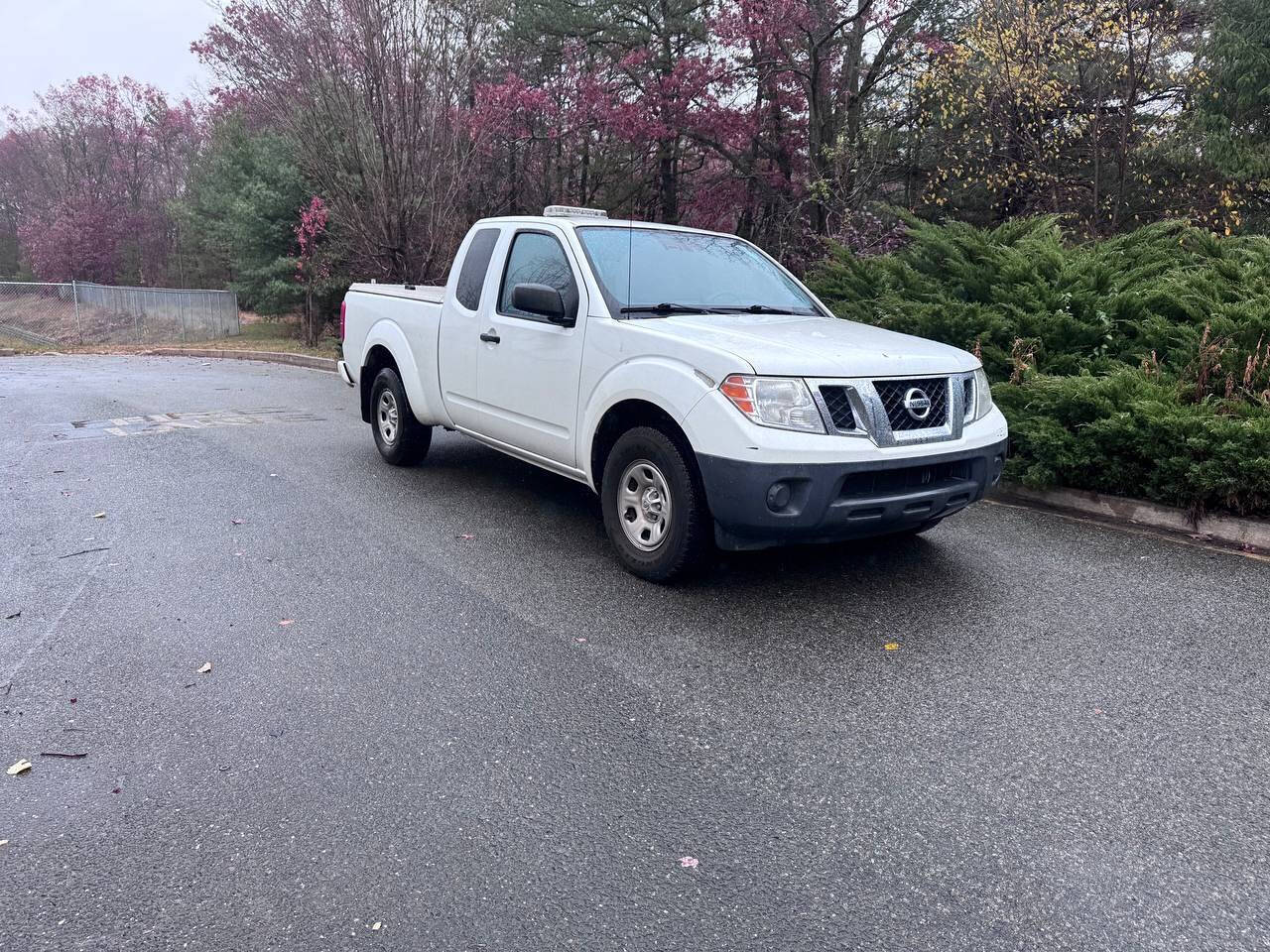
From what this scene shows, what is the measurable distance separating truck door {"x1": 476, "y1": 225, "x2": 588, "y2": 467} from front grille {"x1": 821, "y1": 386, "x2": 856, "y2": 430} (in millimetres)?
1514

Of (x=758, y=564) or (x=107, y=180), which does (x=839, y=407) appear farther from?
(x=107, y=180)

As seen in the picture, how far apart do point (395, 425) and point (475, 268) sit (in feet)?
5.72

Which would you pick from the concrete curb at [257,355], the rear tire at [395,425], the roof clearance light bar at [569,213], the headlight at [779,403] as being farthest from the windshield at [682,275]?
the concrete curb at [257,355]

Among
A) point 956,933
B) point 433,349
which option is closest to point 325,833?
point 956,933

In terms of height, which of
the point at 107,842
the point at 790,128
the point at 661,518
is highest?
the point at 790,128

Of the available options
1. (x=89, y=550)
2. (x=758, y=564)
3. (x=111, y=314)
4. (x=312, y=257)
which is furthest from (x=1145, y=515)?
(x=111, y=314)

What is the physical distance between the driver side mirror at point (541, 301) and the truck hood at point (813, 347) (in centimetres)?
54

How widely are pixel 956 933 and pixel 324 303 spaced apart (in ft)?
73.2

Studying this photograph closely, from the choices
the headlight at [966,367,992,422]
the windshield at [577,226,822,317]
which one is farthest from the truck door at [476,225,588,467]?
the headlight at [966,367,992,422]

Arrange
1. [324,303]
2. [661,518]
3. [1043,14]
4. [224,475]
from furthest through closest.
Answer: [324,303] < [1043,14] < [224,475] < [661,518]

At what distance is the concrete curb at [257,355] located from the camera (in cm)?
1752

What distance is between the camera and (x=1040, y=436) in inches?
246

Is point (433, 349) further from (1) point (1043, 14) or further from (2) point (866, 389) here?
(1) point (1043, 14)

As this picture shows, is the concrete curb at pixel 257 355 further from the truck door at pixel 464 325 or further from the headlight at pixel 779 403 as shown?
the headlight at pixel 779 403
